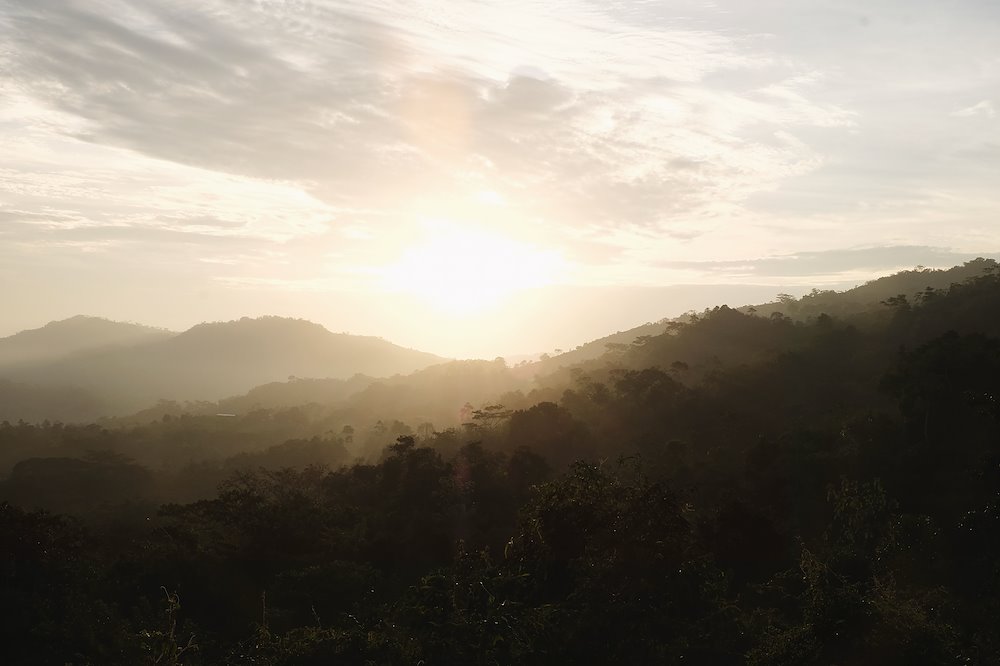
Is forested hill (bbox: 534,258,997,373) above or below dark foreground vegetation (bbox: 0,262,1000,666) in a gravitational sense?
above

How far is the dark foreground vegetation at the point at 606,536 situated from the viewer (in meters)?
19.1

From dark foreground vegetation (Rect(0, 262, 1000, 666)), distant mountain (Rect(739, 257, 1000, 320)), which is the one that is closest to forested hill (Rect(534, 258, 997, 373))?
distant mountain (Rect(739, 257, 1000, 320))

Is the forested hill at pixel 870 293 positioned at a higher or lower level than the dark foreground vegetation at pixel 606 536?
higher

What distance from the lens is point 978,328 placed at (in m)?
53.5

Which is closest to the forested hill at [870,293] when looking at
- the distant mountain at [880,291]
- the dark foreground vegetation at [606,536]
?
the distant mountain at [880,291]

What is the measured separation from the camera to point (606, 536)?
77.0 feet

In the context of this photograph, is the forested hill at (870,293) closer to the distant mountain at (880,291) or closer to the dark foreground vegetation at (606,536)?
the distant mountain at (880,291)

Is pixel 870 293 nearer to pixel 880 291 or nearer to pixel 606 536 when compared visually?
pixel 880 291

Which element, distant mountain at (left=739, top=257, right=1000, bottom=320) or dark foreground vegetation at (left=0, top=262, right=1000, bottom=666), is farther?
distant mountain at (left=739, top=257, right=1000, bottom=320)

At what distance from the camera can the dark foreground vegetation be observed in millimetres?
19062

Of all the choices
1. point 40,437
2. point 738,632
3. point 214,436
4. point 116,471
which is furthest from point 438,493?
point 40,437

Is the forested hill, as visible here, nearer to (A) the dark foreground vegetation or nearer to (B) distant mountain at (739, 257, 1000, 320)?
(B) distant mountain at (739, 257, 1000, 320)

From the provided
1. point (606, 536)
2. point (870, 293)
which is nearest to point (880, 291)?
point (870, 293)

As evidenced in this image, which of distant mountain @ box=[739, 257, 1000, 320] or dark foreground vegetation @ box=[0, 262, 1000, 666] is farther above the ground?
distant mountain @ box=[739, 257, 1000, 320]
